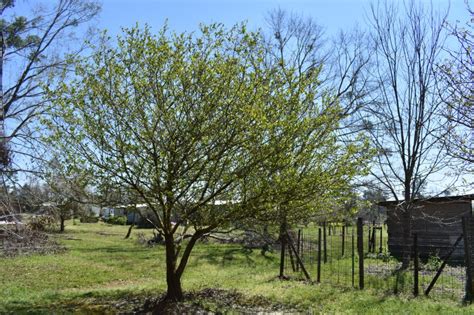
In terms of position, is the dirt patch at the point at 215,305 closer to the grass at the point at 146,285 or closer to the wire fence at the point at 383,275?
the grass at the point at 146,285

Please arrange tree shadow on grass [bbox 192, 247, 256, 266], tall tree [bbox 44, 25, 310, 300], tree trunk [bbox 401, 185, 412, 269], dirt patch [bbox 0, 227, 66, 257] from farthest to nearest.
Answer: dirt patch [bbox 0, 227, 66, 257] → tree shadow on grass [bbox 192, 247, 256, 266] → tree trunk [bbox 401, 185, 412, 269] → tall tree [bbox 44, 25, 310, 300]

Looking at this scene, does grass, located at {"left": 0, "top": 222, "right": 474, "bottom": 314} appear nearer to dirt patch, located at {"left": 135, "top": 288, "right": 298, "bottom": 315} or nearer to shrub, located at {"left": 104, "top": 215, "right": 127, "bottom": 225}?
dirt patch, located at {"left": 135, "top": 288, "right": 298, "bottom": 315}

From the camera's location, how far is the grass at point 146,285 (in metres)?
9.83

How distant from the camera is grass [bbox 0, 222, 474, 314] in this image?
983cm

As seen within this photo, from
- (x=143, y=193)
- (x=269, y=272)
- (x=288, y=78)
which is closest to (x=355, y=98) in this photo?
(x=269, y=272)

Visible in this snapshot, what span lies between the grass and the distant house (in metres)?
5.61

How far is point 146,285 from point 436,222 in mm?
11054

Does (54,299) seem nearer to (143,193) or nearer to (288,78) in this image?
(143,193)

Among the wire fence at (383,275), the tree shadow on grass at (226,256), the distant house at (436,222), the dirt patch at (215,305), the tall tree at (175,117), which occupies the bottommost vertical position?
the tree shadow on grass at (226,256)

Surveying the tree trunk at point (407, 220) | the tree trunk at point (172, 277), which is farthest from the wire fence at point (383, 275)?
the tree trunk at point (172, 277)

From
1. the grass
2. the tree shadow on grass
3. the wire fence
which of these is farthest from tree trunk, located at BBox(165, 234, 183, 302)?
the tree shadow on grass

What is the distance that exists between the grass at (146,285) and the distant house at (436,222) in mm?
5607

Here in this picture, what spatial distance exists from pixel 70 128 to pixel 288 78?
4481mm

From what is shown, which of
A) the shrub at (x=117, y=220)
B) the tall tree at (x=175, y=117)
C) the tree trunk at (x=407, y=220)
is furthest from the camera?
the shrub at (x=117, y=220)
